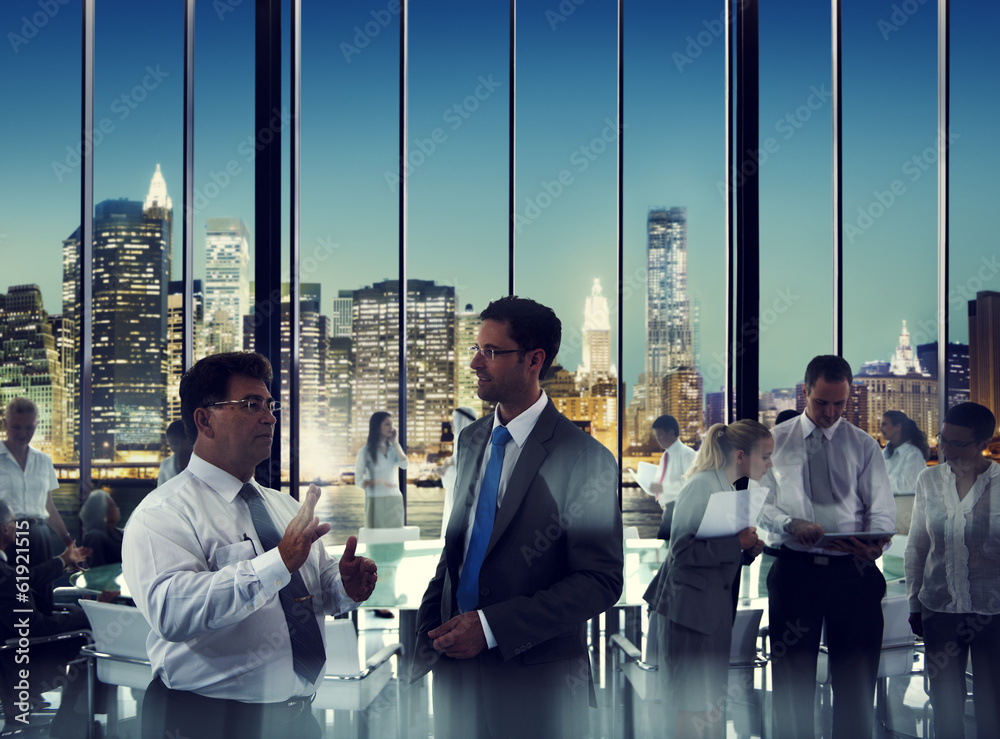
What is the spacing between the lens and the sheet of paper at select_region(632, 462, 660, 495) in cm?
476

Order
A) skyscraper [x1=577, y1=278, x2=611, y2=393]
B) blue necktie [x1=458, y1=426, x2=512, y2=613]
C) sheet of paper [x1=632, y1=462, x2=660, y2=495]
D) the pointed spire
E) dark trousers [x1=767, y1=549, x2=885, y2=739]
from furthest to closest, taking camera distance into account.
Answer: sheet of paper [x1=632, y1=462, x2=660, y2=495] < skyscraper [x1=577, y1=278, x2=611, y2=393] < the pointed spire < dark trousers [x1=767, y1=549, x2=885, y2=739] < blue necktie [x1=458, y1=426, x2=512, y2=613]

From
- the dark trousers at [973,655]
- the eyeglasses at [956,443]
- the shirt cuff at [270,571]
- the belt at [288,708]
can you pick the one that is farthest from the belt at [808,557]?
the shirt cuff at [270,571]

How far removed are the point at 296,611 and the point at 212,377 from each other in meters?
0.64

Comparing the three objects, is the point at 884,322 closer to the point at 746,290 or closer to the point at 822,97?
the point at 746,290

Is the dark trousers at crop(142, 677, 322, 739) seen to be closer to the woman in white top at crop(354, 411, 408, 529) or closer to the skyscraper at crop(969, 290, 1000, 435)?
the woman in white top at crop(354, 411, 408, 529)

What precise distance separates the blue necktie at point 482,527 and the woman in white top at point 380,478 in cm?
306

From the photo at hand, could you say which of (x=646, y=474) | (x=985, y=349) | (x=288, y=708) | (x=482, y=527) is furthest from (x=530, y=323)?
(x=985, y=349)

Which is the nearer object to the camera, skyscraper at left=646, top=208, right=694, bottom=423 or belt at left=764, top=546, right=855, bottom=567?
belt at left=764, top=546, right=855, bottom=567

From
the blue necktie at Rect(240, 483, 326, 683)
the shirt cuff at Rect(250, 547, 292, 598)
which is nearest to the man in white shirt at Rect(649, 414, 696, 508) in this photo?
the blue necktie at Rect(240, 483, 326, 683)

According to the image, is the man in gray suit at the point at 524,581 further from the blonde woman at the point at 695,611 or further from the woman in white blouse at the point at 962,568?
the woman in white blouse at the point at 962,568

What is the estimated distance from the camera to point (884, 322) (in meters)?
4.48

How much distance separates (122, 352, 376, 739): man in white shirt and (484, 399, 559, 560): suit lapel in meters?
0.37

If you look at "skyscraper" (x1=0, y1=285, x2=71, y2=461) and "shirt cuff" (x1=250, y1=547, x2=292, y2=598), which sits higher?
"skyscraper" (x1=0, y1=285, x2=71, y2=461)

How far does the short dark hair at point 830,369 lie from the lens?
290 cm
